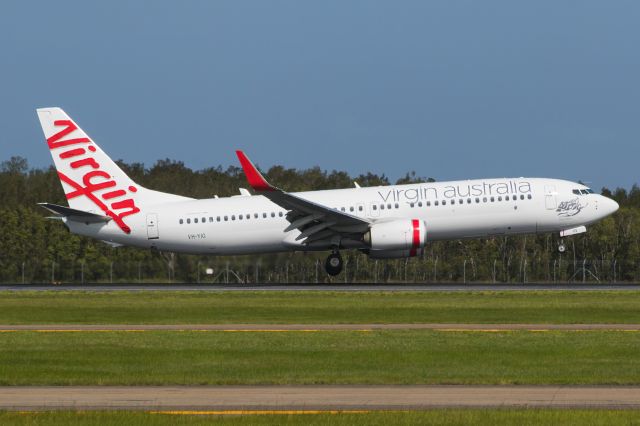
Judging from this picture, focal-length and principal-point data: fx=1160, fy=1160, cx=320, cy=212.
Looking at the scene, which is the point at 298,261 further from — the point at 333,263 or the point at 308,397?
the point at 308,397

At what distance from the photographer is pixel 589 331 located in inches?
1167

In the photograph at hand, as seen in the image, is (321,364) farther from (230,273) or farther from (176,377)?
(230,273)

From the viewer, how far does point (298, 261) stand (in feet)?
177

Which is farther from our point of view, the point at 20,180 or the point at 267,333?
the point at 20,180

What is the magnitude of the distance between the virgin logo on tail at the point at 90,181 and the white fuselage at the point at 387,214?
2.00 ft

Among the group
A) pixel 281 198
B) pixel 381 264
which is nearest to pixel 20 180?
pixel 381 264

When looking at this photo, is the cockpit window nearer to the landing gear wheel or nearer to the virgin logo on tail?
the landing gear wheel

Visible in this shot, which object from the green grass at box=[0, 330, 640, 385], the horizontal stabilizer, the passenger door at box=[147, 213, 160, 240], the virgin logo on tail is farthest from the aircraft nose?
the green grass at box=[0, 330, 640, 385]

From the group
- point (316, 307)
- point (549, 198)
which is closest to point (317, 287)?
point (316, 307)

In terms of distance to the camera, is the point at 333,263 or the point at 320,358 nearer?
the point at 320,358

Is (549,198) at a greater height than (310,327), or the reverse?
(549,198)

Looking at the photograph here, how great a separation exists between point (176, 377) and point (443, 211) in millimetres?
30566

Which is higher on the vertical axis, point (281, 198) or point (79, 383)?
point (281, 198)

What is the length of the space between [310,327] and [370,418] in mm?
15298
